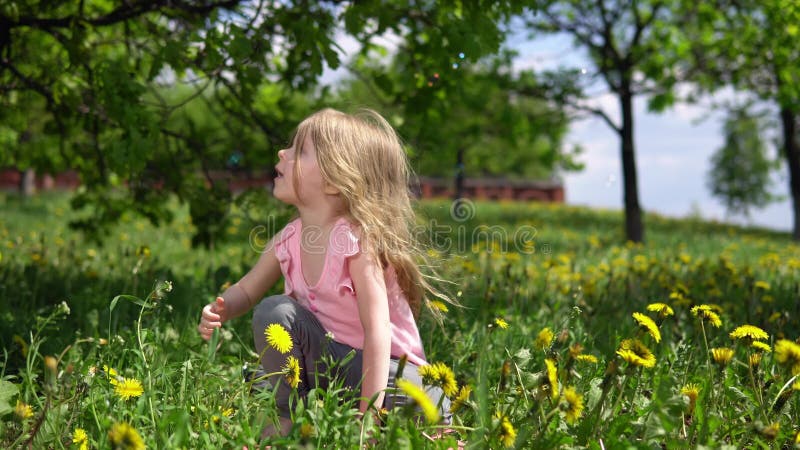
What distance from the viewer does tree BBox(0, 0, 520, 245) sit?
3.34 meters

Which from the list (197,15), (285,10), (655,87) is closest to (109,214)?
(197,15)

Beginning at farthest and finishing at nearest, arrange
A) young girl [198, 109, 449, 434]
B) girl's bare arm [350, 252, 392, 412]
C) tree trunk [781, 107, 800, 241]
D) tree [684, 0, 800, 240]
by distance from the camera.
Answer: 1. tree trunk [781, 107, 800, 241]
2. tree [684, 0, 800, 240]
3. young girl [198, 109, 449, 434]
4. girl's bare arm [350, 252, 392, 412]

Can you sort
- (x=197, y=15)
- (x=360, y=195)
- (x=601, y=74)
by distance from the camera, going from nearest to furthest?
1. (x=360, y=195)
2. (x=197, y=15)
3. (x=601, y=74)

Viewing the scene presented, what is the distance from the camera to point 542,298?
4.18 m

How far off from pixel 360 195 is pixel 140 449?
1.17 m

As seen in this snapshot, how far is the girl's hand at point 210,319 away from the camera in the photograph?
2.31 metres

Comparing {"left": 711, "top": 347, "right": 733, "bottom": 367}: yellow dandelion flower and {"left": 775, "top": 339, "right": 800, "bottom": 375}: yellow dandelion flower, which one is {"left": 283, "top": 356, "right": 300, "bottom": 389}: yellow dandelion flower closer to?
{"left": 711, "top": 347, "right": 733, "bottom": 367}: yellow dandelion flower

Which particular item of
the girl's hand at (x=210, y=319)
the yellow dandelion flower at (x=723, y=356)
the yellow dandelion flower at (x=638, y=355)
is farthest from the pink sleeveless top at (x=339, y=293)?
the yellow dandelion flower at (x=723, y=356)

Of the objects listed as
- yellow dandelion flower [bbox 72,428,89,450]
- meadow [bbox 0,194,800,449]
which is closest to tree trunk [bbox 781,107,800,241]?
meadow [bbox 0,194,800,449]

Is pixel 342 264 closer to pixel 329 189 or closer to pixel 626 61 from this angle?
pixel 329 189

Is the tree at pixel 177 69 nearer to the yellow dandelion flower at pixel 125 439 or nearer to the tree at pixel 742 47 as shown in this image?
the yellow dandelion flower at pixel 125 439

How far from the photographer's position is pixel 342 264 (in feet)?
7.50

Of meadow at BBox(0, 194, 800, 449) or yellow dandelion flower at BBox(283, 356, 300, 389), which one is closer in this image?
meadow at BBox(0, 194, 800, 449)

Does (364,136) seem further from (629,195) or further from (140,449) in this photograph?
(629,195)
